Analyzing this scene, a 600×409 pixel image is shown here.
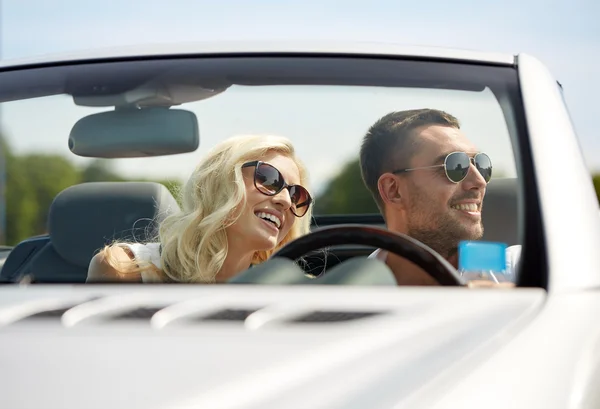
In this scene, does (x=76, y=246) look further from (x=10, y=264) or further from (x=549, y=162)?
(x=549, y=162)

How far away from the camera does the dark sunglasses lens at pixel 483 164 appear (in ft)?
8.59

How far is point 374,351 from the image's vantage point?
1.58m

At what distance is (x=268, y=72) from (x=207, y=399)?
1.24m

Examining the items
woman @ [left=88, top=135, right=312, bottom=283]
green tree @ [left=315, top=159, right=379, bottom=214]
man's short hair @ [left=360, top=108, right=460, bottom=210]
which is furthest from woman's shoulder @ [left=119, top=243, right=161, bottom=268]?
man's short hair @ [left=360, top=108, right=460, bottom=210]

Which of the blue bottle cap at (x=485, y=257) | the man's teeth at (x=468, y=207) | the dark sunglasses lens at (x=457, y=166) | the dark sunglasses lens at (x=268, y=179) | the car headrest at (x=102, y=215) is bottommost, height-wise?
the car headrest at (x=102, y=215)

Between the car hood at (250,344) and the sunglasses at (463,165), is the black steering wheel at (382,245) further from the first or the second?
the sunglasses at (463,165)

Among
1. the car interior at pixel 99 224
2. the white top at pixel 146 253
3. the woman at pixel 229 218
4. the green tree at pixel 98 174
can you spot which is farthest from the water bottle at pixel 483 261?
the green tree at pixel 98 174

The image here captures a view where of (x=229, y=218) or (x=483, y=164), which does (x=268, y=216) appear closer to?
(x=229, y=218)

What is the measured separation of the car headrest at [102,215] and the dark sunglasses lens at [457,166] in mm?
893

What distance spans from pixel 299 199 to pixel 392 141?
1.09 ft

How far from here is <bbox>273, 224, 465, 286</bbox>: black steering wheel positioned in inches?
80.4

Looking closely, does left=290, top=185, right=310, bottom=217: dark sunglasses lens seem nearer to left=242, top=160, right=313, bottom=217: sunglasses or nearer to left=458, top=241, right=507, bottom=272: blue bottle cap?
left=242, top=160, right=313, bottom=217: sunglasses

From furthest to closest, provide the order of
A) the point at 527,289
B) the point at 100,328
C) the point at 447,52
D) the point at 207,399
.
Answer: the point at 447,52 → the point at 527,289 → the point at 100,328 → the point at 207,399

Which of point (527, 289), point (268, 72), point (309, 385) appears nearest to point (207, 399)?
point (309, 385)
